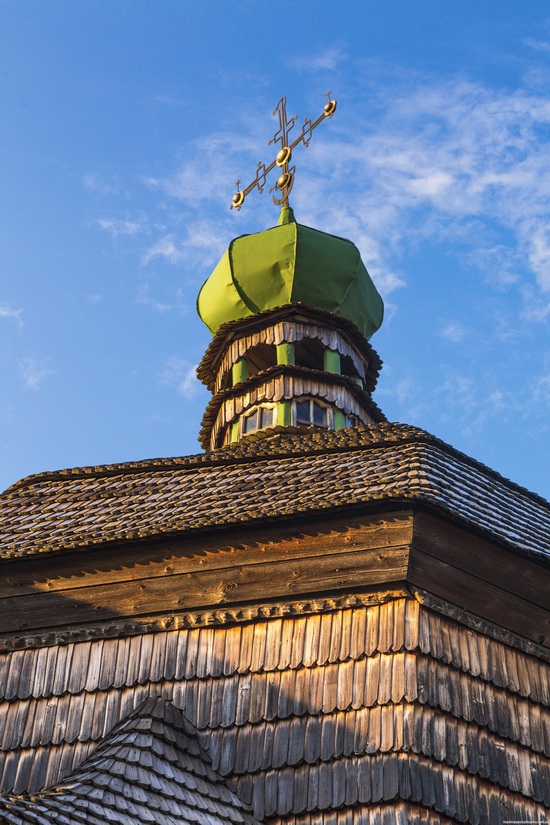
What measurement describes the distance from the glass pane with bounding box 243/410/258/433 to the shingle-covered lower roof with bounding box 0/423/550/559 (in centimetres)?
284

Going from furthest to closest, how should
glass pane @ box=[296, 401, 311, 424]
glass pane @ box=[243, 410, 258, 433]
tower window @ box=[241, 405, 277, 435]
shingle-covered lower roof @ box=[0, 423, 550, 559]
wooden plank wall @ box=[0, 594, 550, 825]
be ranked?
glass pane @ box=[243, 410, 258, 433], tower window @ box=[241, 405, 277, 435], glass pane @ box=[296, 401, 311, 424], shingle-covered lower roof @ box=[0, 423, 550, 559], wooden plank wall @ box=[0, 594, 550, 825]

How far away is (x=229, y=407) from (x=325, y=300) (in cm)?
188

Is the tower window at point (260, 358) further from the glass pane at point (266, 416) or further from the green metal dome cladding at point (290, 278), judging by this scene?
the glass pane at point (266, 416)

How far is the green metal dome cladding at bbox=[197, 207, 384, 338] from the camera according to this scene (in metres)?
16.9

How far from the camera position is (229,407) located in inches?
644

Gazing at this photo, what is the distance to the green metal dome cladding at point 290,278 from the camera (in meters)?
16.9

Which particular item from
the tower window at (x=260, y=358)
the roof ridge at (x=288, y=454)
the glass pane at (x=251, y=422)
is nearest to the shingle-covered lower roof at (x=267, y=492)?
the roof ridge at (x=288, y=454)

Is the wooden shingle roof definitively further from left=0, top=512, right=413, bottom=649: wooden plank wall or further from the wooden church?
left=0, top=512, right=413, bottom=649: wooden plank wall

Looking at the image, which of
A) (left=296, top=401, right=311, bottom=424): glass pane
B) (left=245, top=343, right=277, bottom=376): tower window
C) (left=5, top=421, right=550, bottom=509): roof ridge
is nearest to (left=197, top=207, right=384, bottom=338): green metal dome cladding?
(left=245, top=343, right=277, bottom=376): tower window

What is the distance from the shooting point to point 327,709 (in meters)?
9.48

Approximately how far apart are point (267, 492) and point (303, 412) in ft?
15.6

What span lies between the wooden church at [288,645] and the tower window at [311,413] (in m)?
3.36

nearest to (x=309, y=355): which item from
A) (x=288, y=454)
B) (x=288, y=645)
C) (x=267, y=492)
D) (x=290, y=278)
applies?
(x=290, y=278)

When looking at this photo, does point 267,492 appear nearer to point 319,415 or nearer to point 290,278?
point 319,415
